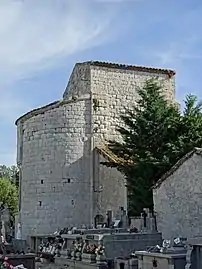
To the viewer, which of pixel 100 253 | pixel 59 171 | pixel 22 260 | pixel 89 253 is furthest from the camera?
pixel 59 171

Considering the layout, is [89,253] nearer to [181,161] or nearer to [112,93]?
[181,161]

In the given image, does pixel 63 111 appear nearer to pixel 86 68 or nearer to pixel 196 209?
pixel 86 68

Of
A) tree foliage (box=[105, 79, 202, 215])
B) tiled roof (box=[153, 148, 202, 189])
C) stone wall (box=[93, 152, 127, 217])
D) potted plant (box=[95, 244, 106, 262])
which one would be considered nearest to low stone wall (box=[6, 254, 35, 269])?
potted plant (box=[95, 244, 106, 262])

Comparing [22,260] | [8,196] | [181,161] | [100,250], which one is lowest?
[22,260]

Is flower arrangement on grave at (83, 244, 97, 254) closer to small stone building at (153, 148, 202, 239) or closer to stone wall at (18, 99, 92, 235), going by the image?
small stone building at (153, 148, 202, 239)

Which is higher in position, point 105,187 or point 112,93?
point 112,93

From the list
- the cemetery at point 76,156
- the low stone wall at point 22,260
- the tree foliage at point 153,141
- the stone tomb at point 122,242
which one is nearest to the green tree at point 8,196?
the cemetery at point 76,156

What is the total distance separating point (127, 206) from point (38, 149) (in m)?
6.25

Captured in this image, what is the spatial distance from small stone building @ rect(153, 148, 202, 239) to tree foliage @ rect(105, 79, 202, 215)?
310 centimetres

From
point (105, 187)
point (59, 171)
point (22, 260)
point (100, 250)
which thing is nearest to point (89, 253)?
point (100, 250)

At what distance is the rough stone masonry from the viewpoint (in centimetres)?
2644

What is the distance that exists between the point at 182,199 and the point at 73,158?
34.4ft

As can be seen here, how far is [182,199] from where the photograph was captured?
1719cm

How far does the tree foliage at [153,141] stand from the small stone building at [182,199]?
10.2 feet
